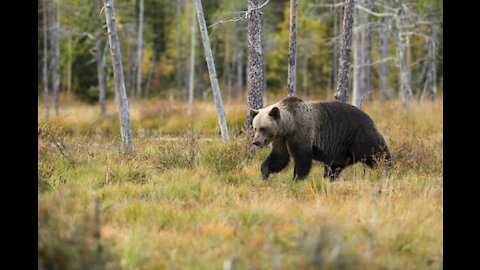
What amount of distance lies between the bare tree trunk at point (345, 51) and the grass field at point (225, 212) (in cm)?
144

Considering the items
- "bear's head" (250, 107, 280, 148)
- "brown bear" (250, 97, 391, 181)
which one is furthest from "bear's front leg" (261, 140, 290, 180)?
"bear's head" (250, 107, 280, 148)

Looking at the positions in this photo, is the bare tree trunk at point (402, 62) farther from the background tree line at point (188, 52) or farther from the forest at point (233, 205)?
A: the background tree line at point (188, 52)

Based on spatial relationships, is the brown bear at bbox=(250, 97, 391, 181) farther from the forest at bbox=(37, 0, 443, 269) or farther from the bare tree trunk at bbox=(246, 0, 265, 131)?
the bare tree trunk at bbox=(246, 0, 265, 131)

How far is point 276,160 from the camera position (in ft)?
28.1

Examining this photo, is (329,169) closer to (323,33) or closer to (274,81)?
(323,33)

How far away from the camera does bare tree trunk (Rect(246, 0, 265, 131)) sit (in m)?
10.6

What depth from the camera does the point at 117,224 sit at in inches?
229

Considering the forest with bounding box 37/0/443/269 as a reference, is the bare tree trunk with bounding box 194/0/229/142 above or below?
above

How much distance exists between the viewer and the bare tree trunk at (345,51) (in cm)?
1079

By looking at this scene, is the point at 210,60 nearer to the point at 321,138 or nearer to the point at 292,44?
the point at 292,44

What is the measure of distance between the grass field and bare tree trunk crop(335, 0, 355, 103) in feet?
4.71

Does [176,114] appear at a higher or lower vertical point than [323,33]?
lower

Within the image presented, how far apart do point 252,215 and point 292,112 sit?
2946 millimetres
